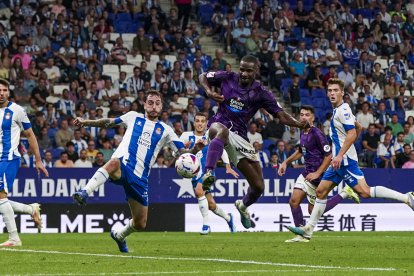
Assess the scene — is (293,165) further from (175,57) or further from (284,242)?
(284,242)

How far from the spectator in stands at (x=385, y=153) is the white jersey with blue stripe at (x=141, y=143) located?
14.2 meters

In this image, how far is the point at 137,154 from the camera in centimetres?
1474

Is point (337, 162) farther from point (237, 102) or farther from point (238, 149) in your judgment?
point (237, 102)

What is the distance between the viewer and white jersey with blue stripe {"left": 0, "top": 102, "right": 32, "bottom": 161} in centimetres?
1606

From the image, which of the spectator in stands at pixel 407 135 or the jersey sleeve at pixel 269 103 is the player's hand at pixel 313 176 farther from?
the spectator in stands at pixel 407 135

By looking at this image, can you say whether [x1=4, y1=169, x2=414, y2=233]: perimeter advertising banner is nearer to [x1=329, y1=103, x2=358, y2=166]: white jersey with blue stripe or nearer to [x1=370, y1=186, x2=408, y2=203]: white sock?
[x1=329, y1=103, x2=358, y2=166]: white jersey with blue stripe

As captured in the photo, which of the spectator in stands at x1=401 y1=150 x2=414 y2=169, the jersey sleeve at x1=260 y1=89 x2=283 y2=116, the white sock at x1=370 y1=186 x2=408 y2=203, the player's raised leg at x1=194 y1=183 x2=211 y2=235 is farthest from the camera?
the spectator in stands at x1=401 y1=150 x2=414 y2=169

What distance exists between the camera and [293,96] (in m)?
31.2

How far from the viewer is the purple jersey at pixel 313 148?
19625mm

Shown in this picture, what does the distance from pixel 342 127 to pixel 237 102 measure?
201 cm

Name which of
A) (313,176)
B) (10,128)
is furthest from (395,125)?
(10,128)

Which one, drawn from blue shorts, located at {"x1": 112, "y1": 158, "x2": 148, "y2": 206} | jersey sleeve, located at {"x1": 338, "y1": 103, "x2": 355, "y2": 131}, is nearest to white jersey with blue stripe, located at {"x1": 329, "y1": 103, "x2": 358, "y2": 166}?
jersey sleeve, located at {"x1": 338, "y1": 103, "x2": 355, "y2": 131}

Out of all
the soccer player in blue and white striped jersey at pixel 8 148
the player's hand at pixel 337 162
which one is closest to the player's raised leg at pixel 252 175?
the player's hand at pixel 337 162

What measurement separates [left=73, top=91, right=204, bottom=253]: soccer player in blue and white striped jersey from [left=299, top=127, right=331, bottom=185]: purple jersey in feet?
16.8
